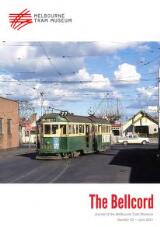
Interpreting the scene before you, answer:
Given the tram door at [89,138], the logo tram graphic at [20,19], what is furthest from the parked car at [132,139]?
the logo tram graphic at [20,19]

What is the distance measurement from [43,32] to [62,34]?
0.30 metres

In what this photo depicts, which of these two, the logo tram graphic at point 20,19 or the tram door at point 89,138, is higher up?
the logo tram graphic at point 20,19

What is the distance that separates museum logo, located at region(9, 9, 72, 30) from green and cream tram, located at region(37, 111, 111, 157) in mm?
14862

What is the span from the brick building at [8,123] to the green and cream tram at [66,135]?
8.21 m

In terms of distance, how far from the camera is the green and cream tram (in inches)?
984

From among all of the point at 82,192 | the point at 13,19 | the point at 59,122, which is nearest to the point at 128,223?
the point at 82,192

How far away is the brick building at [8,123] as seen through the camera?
3697 cm

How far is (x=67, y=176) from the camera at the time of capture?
47.3 ft

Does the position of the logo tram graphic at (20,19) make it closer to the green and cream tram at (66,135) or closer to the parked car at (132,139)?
the green and cream tram at (66,135)

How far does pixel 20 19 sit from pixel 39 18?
0.32 metres

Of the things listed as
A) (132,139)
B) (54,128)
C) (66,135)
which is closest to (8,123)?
(132,139)

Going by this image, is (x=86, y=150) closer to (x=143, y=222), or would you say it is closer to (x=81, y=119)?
(x=81, y=119)

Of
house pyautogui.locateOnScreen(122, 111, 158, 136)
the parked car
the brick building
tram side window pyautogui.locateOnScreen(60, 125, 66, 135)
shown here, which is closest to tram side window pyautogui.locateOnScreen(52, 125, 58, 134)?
tram side window pyautogui.locateOnScreen(60, 125, 66, 135)

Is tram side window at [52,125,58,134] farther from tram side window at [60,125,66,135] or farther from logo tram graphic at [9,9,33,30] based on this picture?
logo tram graphic at [9,9,33,30]
